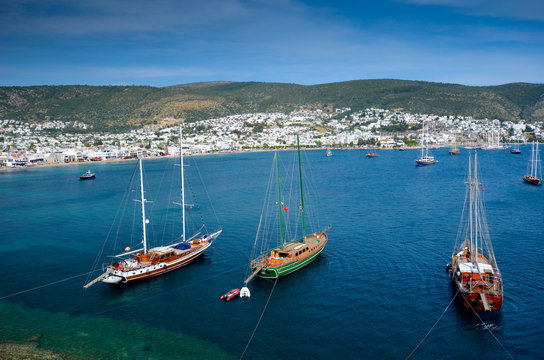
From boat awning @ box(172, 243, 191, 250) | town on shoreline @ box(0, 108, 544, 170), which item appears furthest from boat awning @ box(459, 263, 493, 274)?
town on shoreline @ box(0, 108, 544, 170)

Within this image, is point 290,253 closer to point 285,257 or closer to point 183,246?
point 285,257

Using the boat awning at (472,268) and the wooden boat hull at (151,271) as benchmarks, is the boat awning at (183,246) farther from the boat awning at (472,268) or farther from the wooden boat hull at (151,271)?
the boat awning at (472,268)

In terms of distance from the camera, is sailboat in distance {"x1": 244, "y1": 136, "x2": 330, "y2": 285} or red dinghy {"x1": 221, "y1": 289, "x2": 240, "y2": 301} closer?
red dinghy {"x1": 221, "y1": 289, "x2": 240, "y2": 301}

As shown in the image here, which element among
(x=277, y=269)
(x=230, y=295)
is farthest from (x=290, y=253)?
(x=230, y=295)

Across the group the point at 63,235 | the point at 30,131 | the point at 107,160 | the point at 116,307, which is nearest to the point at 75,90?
the point at 30,131

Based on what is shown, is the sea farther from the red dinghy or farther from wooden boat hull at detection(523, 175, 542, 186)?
wooden boat hull at detection(523, 175, 542, 186)

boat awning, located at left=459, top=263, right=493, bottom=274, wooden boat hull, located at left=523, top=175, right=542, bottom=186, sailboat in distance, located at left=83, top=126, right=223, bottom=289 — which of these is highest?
wooden boat hull, located at left=523, top=175, right=542, bottom=186

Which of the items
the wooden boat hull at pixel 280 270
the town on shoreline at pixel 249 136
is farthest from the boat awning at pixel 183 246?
the town on shoreline at pixel 249 136
